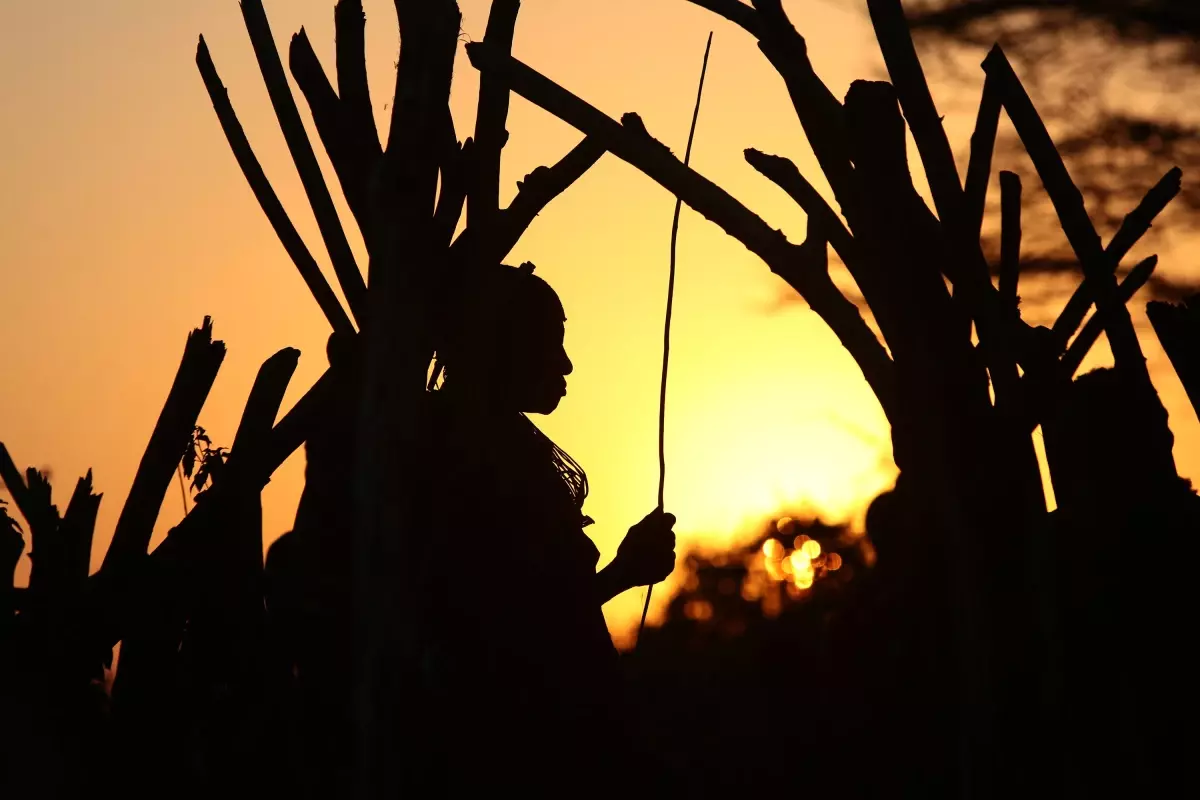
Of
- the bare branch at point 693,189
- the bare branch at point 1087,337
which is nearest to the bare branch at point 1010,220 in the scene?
the bare branch at point 1087,337

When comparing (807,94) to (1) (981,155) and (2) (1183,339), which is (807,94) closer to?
(1) (981,155)

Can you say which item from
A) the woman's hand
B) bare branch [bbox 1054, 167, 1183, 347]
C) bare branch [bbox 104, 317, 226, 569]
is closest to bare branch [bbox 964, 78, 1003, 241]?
bare branch [bbox 1054, 167, 1183, 347]

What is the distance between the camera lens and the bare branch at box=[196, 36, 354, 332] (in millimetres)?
4953

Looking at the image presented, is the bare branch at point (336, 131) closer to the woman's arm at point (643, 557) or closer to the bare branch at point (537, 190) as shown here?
the bare branch at point (537, 190)

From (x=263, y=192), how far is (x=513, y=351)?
146cm

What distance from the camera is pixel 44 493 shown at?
478cm

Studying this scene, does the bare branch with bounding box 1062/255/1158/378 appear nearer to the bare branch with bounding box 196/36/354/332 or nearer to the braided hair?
the braided hair

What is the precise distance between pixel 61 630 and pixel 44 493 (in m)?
0.52

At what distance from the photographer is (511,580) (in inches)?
157

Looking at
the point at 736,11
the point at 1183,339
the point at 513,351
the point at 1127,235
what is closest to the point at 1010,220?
the point at 1127,235

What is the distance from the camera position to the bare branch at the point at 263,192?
4.95 m

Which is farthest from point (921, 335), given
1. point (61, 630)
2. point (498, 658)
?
point (61, 630)

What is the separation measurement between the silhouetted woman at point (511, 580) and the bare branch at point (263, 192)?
88 cm

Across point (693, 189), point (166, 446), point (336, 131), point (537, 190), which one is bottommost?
point (166, 446)
